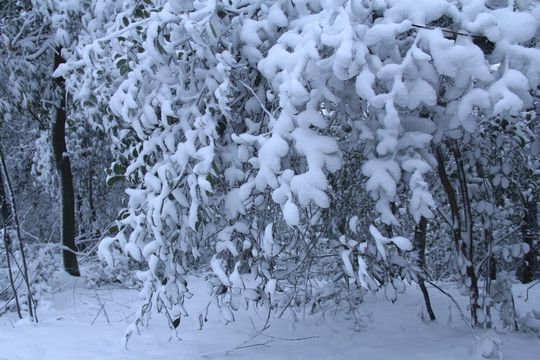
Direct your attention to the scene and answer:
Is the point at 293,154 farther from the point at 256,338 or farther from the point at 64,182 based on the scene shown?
the point at 64,182

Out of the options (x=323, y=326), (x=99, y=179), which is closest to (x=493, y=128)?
(x=323, y=326)

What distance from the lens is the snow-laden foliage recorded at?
5.20 ft

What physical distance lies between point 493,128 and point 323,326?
2.33 metres

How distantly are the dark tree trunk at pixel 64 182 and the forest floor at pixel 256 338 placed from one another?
5.46ft

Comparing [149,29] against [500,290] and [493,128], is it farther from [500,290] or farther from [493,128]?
[500,290]

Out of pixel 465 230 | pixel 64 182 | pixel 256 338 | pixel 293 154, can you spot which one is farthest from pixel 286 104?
pixel 64 182

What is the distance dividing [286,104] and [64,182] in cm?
564

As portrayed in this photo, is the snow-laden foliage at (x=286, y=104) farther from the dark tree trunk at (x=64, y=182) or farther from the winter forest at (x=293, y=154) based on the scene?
the dark tree trunk at (x=64, y=182)

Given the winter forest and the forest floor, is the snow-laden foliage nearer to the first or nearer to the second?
the winter forest

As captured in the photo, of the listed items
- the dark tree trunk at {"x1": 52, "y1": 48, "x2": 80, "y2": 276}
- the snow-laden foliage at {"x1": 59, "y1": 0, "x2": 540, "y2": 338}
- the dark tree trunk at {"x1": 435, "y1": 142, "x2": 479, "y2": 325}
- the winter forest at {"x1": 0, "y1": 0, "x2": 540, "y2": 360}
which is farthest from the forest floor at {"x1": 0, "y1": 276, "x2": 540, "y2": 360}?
the dark tree trunk at {"x1": 52, "y1": 48, "x2": 80, "y2": 276}

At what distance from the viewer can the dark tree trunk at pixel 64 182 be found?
6.28 metres

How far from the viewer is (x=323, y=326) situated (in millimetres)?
4051

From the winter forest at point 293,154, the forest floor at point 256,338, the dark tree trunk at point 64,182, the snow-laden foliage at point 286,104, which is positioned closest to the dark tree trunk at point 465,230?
the winter forest at point 293,154

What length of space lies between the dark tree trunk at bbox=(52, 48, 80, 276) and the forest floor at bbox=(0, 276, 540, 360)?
1.66m
